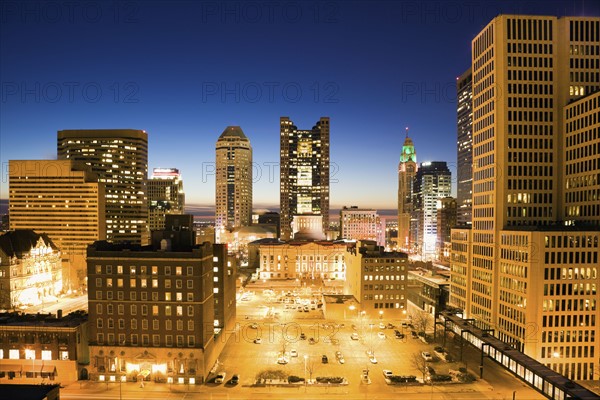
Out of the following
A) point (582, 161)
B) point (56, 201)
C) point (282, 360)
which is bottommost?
point (282, 360)

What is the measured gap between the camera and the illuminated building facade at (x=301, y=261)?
6422 inches

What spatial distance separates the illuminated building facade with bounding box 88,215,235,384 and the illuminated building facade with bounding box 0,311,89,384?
2.75 metres

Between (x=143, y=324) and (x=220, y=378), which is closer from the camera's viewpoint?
(x=220, y=378)

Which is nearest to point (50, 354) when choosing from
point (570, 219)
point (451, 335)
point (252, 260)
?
point (451, 335)

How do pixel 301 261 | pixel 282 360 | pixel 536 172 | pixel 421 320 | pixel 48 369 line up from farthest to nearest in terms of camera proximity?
pixel 301 261 → pixel 421 320 → pixel 536 172 → pixel 282 360 → pixel 48 369

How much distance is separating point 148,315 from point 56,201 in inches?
4676

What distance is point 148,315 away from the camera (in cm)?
6344

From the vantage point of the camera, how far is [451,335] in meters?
87.4

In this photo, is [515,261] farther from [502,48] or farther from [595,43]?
[595,43]

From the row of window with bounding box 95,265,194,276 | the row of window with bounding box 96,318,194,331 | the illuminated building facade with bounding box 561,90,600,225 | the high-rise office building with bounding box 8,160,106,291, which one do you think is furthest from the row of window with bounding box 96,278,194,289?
the high-rise office building with bounding box 8,160,106,291

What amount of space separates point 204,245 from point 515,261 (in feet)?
167

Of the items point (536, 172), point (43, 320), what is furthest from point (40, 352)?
point (536, 172)

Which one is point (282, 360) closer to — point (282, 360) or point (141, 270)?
point (282, 360)

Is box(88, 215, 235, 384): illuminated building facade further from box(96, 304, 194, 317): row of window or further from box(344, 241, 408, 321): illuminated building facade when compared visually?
box(344, 241, 408, 321): illuminated building facade
